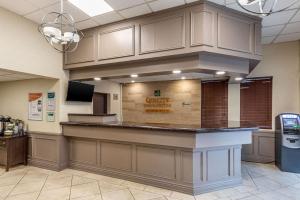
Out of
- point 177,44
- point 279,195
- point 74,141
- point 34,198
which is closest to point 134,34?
point 177,44

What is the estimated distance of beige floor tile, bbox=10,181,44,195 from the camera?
3311 millimetres

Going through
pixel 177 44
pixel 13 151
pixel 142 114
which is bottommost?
pixel 13 151

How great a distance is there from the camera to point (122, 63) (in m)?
3.75

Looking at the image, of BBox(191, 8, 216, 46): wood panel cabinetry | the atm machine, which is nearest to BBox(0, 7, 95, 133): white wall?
BBox(191, 8, 216, 46): wood panel cabinetry

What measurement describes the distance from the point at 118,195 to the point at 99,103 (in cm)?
323

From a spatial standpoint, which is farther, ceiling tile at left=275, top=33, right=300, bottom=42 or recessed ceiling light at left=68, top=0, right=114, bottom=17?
ceiling tile at left=275, top=33, right=300, bottom=42

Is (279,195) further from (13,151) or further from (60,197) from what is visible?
(13,151)

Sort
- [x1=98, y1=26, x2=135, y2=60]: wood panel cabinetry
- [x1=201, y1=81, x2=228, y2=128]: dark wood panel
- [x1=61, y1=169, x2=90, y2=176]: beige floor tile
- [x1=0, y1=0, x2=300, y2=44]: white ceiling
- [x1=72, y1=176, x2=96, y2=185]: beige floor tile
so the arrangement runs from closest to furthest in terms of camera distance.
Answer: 1. [x1=0, y1=0, x2=300, y2=44]: white ceiling
2. [x1=98, y1=26, x2=135, y2=60]: wood panel cabinetry
3. [x1=72, y1=176, x2=96, y2=185]: beige floor tile
4. [x1=61, y1=169, x2=90, y2=176]: beige floor tile
5. [x1=201, y1=81, x2=228, y2=128]: dark wood panel

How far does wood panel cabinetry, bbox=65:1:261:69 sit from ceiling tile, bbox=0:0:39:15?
1164 mm

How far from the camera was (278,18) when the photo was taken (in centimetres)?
351

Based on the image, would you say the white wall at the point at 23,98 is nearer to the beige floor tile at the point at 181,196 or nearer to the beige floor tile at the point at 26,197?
the beige floor tile at the point at 26,197

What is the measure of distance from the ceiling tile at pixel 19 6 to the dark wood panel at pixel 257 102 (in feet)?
15.8

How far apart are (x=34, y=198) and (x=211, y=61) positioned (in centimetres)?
340

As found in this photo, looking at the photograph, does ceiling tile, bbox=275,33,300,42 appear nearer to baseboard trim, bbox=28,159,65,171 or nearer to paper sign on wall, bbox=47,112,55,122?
paper sign on wall, bbox=47,112,55,122
